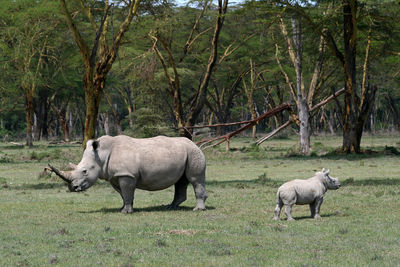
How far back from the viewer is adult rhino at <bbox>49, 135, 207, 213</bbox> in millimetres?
14016

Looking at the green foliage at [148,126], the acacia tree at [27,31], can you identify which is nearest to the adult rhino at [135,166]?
the acacia tree at [27,31]

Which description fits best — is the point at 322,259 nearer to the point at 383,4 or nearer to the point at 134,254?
the point at 134,254

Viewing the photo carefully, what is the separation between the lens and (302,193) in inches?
495

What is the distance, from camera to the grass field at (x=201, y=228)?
909cm

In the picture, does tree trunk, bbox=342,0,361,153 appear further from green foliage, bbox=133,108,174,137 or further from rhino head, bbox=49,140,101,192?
rhino head, bbox=49,140,101,192

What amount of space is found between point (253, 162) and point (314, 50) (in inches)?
337

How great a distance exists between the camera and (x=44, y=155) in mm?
34781

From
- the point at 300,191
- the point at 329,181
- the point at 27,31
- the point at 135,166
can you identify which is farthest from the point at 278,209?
the point at 27,31

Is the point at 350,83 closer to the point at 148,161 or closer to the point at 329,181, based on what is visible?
the point at 329,181

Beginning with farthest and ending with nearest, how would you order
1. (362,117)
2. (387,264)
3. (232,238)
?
(362,117) < (232,238) < (387,264)

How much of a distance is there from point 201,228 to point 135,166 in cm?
304

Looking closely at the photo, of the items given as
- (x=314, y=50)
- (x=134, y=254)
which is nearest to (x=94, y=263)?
(x=134, y=254)

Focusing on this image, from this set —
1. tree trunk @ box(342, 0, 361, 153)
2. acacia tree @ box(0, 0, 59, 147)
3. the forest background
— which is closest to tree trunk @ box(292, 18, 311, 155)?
the forest background

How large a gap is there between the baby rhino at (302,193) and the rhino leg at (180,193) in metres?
3.05
